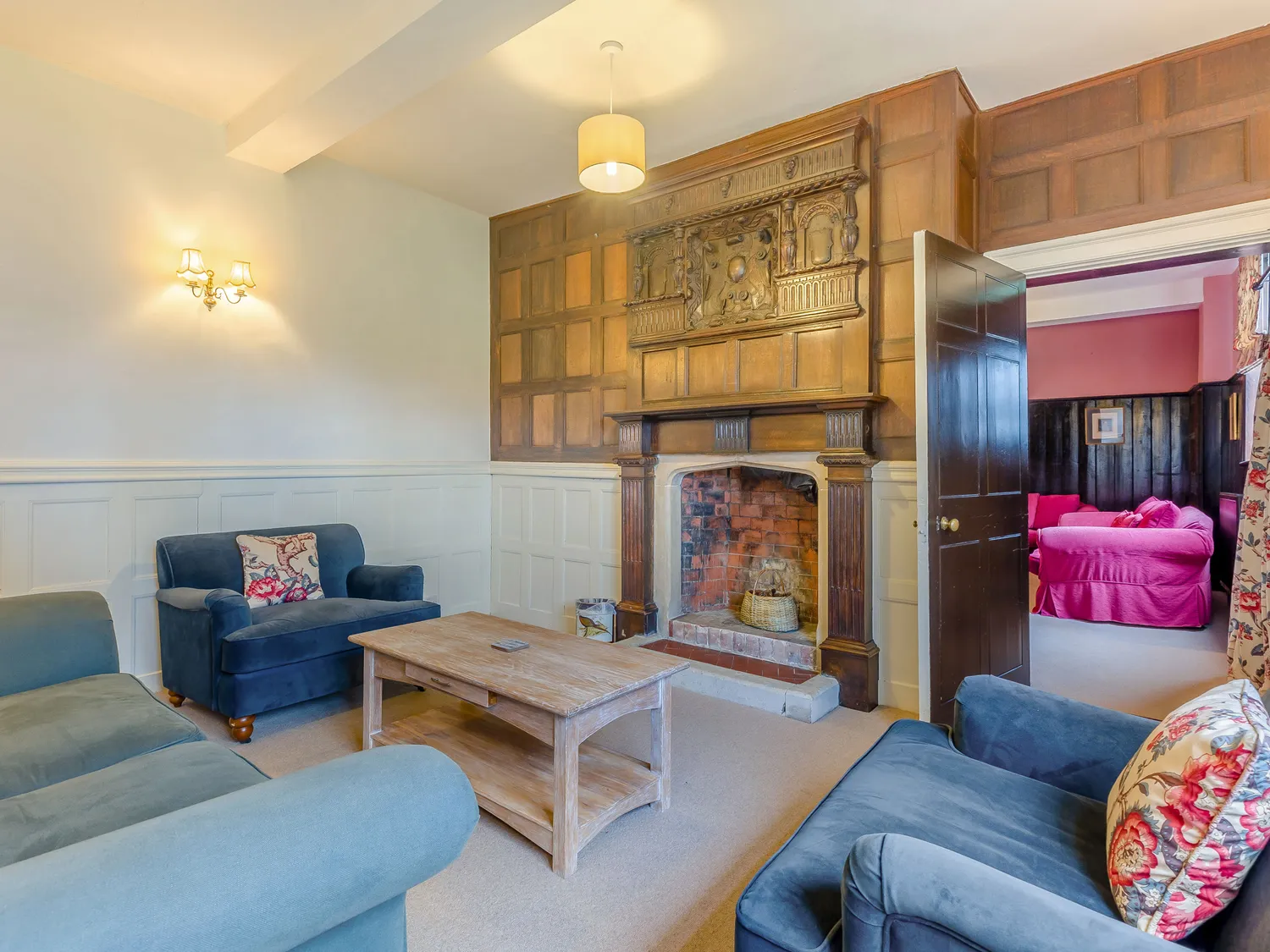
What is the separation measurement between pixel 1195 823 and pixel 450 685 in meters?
1.98

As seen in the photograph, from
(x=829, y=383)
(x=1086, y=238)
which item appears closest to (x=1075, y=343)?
(x=1086, y=238)

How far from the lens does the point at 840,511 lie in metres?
3.39

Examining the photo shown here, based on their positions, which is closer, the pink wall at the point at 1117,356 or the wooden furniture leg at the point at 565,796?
the wooden furniture leg at the point at 565,796

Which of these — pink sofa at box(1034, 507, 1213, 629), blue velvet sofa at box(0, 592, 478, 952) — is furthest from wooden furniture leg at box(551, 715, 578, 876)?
pink sofa at box(1034, 507, 1213, 629)

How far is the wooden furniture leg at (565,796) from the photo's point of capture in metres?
1.93

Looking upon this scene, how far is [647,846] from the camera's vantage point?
211 cm

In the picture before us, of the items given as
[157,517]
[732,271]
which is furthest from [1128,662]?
[157,517]

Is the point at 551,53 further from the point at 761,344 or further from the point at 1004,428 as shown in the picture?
the point at 1004,428

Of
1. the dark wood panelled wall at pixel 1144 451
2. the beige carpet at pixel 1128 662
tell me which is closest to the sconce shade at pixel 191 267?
the beige carpet at pixel 1128 662

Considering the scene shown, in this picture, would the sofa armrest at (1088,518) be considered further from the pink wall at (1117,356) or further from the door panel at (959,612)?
the door panel at (959,612)

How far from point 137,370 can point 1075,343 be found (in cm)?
890

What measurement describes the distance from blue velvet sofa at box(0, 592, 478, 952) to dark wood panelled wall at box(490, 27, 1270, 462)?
288 centimetres

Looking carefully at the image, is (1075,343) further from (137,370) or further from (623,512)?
(137,370)

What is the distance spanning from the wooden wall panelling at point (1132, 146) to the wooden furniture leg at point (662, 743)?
2858 millimetres
